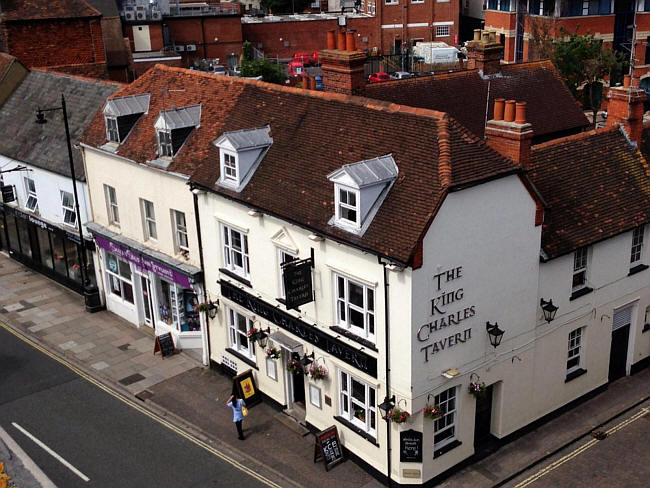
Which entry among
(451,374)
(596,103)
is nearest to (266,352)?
(451,374)

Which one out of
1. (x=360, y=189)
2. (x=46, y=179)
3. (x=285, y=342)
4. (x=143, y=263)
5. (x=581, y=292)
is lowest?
(x=285, y=342)

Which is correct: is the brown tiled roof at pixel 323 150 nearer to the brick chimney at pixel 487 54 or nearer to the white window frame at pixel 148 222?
the white window frame at pixel 148 222

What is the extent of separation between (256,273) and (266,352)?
2.26 meters

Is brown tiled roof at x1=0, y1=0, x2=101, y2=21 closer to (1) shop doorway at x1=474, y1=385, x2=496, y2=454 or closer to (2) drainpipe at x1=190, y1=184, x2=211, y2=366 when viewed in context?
(2) drainpipe at x1=190, y1=184, x2=211, y2=366

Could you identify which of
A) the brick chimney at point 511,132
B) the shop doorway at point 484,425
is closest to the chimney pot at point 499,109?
the brick chimney at point 511,132

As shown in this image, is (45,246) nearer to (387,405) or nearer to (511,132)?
(387,405)

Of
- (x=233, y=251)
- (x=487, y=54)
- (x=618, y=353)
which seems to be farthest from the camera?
(x=487, y=54)

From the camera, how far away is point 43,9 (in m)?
37.2

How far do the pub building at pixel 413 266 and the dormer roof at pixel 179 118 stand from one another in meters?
0.43

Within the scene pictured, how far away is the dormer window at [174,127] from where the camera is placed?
77.0 feet

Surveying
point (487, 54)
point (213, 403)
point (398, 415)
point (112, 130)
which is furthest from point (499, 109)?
point (112, 130)

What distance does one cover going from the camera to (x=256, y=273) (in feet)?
68.6

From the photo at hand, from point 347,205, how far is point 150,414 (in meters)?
9.47

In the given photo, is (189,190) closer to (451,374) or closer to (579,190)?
(451,374)
